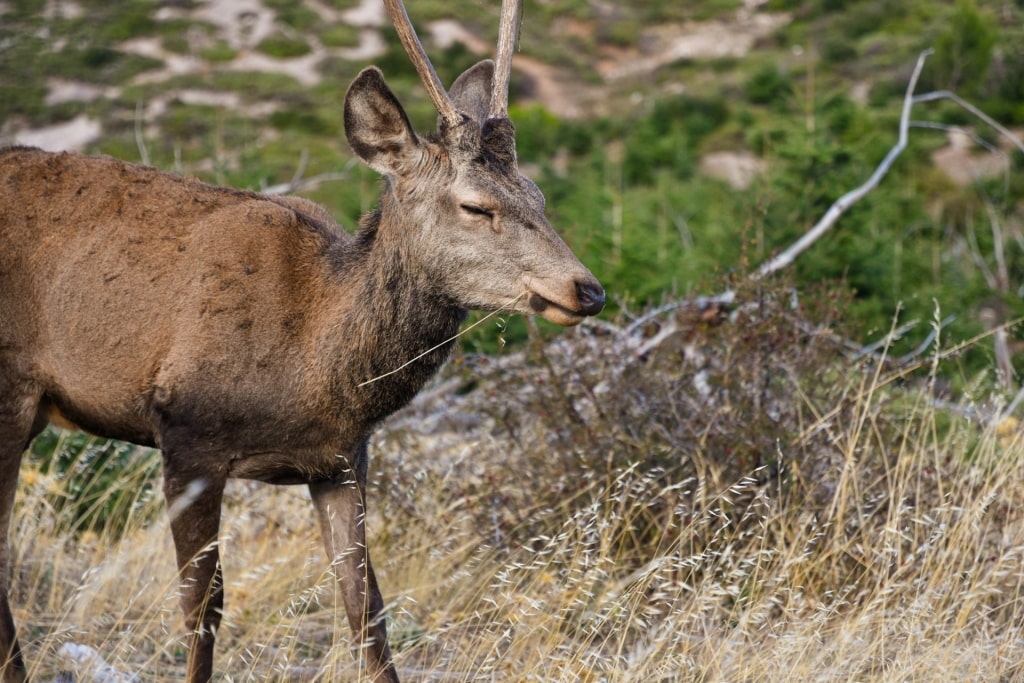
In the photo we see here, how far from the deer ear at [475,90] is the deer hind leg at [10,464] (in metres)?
2.01

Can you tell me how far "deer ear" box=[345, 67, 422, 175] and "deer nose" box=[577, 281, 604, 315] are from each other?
0.85 m

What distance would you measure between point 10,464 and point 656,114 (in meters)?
33.3

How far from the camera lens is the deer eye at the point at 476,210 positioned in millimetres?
4305

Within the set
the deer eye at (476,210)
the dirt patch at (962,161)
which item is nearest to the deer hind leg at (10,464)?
the deer eye at (476,210)

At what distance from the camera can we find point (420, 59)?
4270 mm

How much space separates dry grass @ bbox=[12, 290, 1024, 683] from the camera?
5.27 meters

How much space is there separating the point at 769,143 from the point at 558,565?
295 inches

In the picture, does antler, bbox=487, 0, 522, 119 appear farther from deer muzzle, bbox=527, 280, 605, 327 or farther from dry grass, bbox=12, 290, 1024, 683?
dry grass, bbox=12, 290, 1024, 683

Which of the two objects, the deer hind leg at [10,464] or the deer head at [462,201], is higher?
the deer head at [462,201]

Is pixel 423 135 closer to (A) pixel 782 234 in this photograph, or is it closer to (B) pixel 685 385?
(B) pixel 685 385

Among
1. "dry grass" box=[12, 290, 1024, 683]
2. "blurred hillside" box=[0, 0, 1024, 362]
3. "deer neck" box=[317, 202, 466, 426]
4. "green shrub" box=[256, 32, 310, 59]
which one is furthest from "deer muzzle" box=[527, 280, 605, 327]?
"green shrub" box=[256, 32, 310, 59]

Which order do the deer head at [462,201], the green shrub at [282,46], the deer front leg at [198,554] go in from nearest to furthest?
the deer head at [462,201]
the deer front leg at [198,554]
the green shrub at [282,46]

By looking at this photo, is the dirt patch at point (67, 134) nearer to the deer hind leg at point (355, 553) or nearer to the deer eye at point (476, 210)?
the deer hind leg at point (355, 553)

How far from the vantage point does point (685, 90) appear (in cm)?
4441
